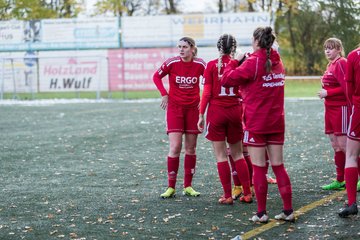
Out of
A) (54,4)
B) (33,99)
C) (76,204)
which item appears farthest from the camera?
(54,4)

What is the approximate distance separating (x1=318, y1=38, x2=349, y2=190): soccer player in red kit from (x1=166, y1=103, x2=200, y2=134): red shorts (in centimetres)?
149

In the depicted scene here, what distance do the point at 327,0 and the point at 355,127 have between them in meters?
37.1

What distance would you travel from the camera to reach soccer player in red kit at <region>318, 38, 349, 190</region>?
308 inches

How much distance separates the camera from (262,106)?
636cm

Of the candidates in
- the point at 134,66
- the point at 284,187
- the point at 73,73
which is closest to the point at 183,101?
the point at 284,187

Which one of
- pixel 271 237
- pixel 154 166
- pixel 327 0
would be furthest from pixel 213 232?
pixel 327 0

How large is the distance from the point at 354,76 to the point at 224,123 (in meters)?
1.54

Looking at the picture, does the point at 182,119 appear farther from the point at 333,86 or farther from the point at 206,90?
the point at 333,86

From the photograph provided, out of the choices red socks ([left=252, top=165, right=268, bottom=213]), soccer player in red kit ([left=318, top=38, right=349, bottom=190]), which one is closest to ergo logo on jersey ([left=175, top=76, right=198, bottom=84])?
soccer player in red kit ([left=318, top=38, right=349, bottom=190])

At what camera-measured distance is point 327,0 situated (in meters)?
42.1

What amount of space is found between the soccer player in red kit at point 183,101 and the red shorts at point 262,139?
158cm

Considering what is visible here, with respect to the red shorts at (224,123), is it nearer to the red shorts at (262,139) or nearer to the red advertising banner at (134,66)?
the red shorts at (262,139)

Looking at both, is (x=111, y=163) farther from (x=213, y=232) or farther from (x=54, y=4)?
(x=54, y=4)

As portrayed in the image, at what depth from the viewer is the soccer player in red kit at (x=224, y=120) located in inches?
289
